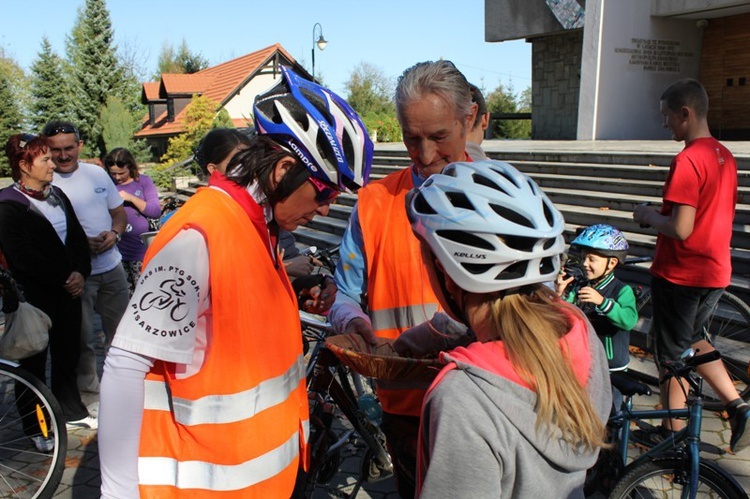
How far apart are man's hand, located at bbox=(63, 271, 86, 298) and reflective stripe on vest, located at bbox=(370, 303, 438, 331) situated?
310 cm

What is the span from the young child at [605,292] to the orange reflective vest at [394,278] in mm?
1807

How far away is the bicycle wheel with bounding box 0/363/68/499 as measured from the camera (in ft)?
12.5

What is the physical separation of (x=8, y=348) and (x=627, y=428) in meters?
3.63

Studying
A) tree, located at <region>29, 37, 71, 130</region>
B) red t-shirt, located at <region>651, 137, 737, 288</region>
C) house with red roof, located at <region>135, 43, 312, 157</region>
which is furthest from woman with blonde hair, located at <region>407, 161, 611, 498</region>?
tree, located at <region>29, 37, 71, 130</region>

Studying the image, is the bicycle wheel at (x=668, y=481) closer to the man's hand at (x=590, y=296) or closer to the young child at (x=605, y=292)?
the young child at (x=605, y=292)

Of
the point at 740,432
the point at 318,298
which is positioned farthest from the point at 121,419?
the point at 740,432

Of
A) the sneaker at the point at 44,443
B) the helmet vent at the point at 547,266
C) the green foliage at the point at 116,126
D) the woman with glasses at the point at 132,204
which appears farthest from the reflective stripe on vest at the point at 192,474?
the green foliage at the point at 116,126

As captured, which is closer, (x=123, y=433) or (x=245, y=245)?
(x=123, y=433)

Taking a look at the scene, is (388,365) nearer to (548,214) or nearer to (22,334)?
(548,214)

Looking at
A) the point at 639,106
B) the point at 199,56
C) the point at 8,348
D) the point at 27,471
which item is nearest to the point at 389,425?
the point at 8,348

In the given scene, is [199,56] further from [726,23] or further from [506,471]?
[506,471]

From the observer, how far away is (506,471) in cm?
120

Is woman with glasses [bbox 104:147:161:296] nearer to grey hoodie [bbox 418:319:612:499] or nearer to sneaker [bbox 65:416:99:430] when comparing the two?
sneaker [bbox 65:416:99:430]

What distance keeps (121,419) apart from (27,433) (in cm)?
345
